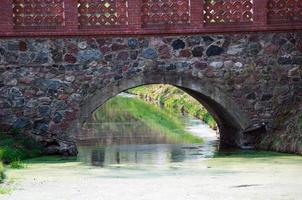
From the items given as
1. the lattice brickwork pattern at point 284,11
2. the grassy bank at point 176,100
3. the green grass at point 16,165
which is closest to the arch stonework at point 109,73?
the lattice brickwork pattern at point 284,11

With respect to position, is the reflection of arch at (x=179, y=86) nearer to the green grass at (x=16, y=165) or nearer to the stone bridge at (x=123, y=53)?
the stone bridge at (x=123, y=53)

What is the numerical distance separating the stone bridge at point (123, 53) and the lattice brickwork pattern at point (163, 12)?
0.8 inches

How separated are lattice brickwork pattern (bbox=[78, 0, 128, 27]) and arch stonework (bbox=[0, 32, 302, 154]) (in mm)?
345

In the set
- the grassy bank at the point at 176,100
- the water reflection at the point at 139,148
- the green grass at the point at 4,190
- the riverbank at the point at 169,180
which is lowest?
the water reflection at the point at 139,148

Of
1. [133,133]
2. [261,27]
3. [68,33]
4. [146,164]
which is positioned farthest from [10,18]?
[133,133]

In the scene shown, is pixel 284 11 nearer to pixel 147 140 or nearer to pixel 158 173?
pixel 158 173

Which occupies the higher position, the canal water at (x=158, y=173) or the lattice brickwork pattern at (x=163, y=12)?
the lattice brickwork pattern at (x=163, y=12)

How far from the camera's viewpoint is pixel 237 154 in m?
14.2

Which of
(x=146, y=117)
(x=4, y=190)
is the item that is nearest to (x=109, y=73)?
(x=4, y=190)

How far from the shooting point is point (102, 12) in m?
14.6

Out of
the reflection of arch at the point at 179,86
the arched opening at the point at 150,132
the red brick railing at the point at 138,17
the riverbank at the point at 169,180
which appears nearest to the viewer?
the riverbank at the point at 169,180

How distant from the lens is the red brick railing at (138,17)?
14359 mm

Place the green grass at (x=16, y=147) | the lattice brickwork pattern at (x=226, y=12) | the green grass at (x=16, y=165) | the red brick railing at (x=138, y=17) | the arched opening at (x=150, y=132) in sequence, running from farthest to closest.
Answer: the arched opening at (x=150, y=132) < the lattice brickwork pattern at (x=226, y=12) < the red brick railing at (x=138, y=17) < the green grass at (x=16, y=147) < the green grass at (x=16, y=165)

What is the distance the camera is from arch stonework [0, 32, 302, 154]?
14.4m
